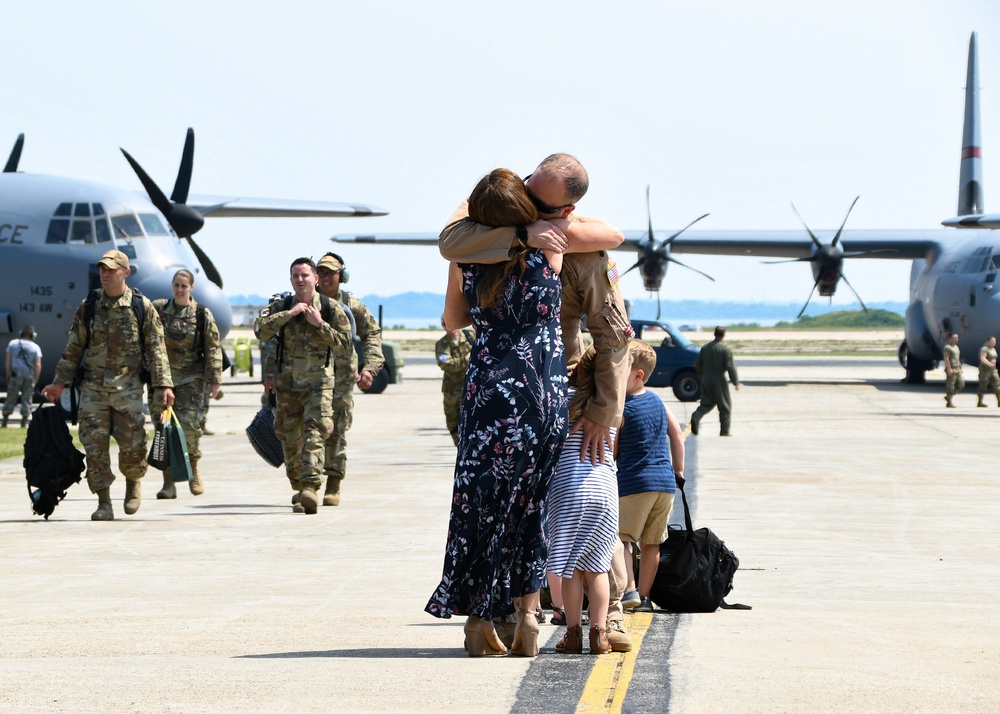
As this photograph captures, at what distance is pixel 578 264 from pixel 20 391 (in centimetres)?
1738

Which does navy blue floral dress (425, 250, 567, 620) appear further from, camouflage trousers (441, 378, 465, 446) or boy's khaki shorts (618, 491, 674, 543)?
camouflage trousers (441, 378, 465, 446)

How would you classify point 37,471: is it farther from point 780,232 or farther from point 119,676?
point 780,232

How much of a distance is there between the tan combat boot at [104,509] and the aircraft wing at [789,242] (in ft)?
99.0

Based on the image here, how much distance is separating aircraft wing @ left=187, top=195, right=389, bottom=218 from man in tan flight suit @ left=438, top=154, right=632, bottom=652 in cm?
2759

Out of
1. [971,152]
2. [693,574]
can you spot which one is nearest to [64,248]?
[693,574]

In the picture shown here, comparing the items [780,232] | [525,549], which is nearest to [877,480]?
[525,549]

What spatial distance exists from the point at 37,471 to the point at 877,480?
308 inches

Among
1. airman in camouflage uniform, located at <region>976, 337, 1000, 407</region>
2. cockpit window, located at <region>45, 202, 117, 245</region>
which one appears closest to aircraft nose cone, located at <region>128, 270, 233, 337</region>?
cockpit window, located at <region>45, 202, 117, 245</region>

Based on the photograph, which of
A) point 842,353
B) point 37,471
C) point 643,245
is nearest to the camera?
point 37,471

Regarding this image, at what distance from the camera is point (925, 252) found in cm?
3856

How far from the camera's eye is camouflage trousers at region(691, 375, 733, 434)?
1962 centimetres

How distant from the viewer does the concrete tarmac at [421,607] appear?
4766 mm

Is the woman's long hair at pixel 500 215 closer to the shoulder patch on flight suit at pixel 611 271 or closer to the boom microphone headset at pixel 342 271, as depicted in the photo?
the shoulder patch on flight suit at pixel 611 271

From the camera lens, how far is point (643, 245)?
133 feet
